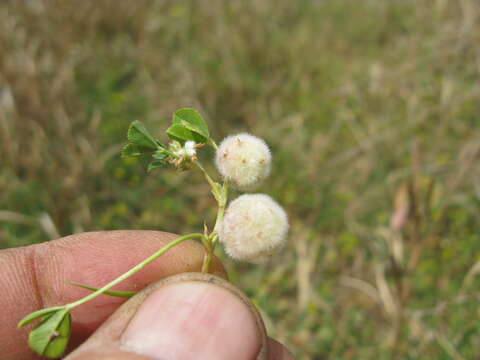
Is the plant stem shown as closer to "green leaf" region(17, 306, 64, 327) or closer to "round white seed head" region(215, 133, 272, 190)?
"round white seed head" region(215, 133, 272, 190)

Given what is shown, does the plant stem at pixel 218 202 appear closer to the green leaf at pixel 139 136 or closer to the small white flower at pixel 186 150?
the small white flower at pixel 186 150

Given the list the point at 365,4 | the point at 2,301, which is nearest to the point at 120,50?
the point at 2,301

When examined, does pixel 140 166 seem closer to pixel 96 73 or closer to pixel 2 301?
pixel 96 73

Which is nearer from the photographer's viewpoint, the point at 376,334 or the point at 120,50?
the point at 376,334

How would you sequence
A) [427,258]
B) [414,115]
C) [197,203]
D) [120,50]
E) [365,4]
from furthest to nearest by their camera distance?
1. [365,4]
2. [120,50]
3. [414,115]
4. [197,203]
5. [427,258]

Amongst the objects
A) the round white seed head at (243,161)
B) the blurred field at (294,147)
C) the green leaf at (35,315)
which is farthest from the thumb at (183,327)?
the blurred field at (294,147)
